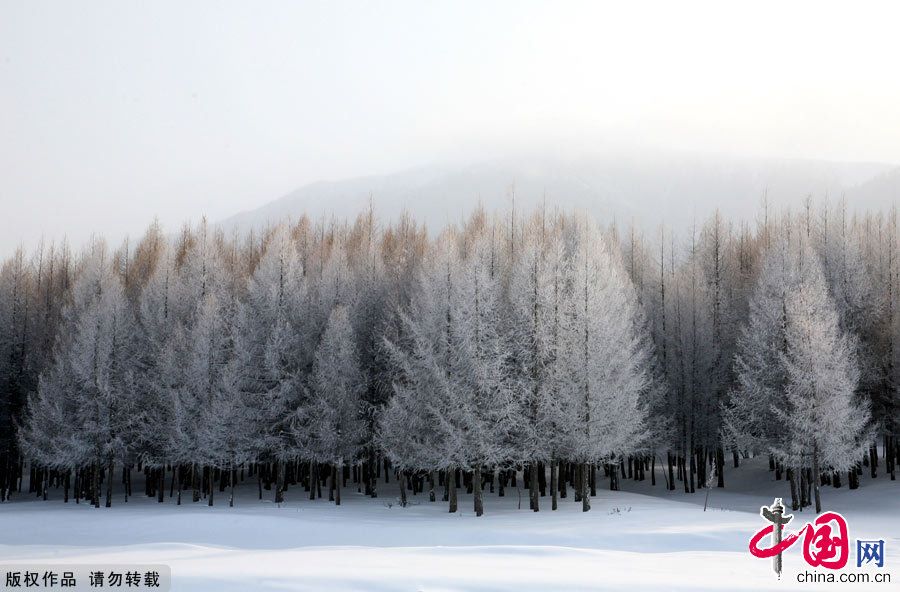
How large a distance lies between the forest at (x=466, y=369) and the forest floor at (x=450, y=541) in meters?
1.61

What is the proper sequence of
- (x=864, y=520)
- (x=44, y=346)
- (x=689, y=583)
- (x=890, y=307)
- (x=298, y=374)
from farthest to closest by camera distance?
(x=44, y=346) → (x=890, y=307) → (x=298, y=374) → (x=864, y=520) → (x=689, y=583)

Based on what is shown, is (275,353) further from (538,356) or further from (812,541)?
(812,541)

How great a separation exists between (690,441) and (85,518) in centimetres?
3054

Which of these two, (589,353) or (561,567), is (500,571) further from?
(589,353)

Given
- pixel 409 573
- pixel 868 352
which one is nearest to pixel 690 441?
pixel 868 352

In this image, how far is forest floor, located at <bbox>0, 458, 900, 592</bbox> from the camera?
11305 millimetres

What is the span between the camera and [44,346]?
1848 inches

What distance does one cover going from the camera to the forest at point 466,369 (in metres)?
28.9

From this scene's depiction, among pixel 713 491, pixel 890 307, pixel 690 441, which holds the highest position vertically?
pixel 890 307

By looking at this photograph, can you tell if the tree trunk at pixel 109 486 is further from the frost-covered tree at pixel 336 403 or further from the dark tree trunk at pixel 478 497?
the dark tree trunk at pixel 478 497

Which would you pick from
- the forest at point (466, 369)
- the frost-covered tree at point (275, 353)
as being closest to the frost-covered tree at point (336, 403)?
the forest at point (466, 369)

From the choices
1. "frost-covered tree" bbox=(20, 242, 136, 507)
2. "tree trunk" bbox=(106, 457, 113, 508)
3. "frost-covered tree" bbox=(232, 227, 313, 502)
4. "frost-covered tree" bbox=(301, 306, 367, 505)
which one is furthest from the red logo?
"frost-covered tree" bbox=(20, 242, 136, 507)

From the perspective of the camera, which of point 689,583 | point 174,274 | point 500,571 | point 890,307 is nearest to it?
point 689,583

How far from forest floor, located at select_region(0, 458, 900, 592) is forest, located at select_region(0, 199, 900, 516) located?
1.61 metres
